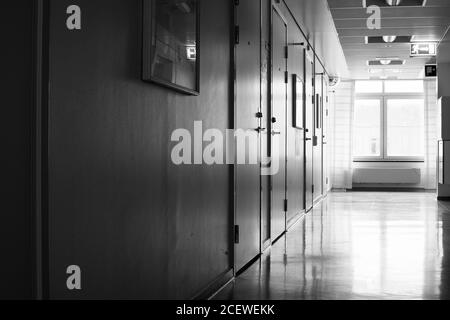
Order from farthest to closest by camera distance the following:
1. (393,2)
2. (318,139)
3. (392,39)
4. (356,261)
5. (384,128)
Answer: (384,128), (318,139), (392,39), (393,2), (356,261)

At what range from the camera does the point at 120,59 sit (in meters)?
2.29

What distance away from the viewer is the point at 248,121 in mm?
4742

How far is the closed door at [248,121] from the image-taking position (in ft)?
14.6

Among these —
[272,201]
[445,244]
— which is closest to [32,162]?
[272,201]

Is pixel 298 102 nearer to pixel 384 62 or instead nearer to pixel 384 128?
pixel 384 62

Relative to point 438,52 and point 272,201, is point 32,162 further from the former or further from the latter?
point 438,52

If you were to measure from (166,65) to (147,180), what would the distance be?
0.56m

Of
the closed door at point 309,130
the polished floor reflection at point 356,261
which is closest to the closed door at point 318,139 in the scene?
the closed door at point 309,130

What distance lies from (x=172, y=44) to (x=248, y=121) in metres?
2.05

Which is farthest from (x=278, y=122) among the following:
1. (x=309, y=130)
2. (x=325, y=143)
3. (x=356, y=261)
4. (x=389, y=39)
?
(x=325, y=143)

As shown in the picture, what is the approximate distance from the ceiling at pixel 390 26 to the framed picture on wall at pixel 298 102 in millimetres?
1108

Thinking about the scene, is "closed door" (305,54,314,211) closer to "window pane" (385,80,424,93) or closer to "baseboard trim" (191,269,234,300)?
"baseboard trim" (191,269,234,300)

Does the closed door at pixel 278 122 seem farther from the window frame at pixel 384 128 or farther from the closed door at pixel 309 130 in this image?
the window frame at pixel 384 128

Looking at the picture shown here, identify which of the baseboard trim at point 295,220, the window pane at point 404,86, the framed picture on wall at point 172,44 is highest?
the window pane at point 404,86
